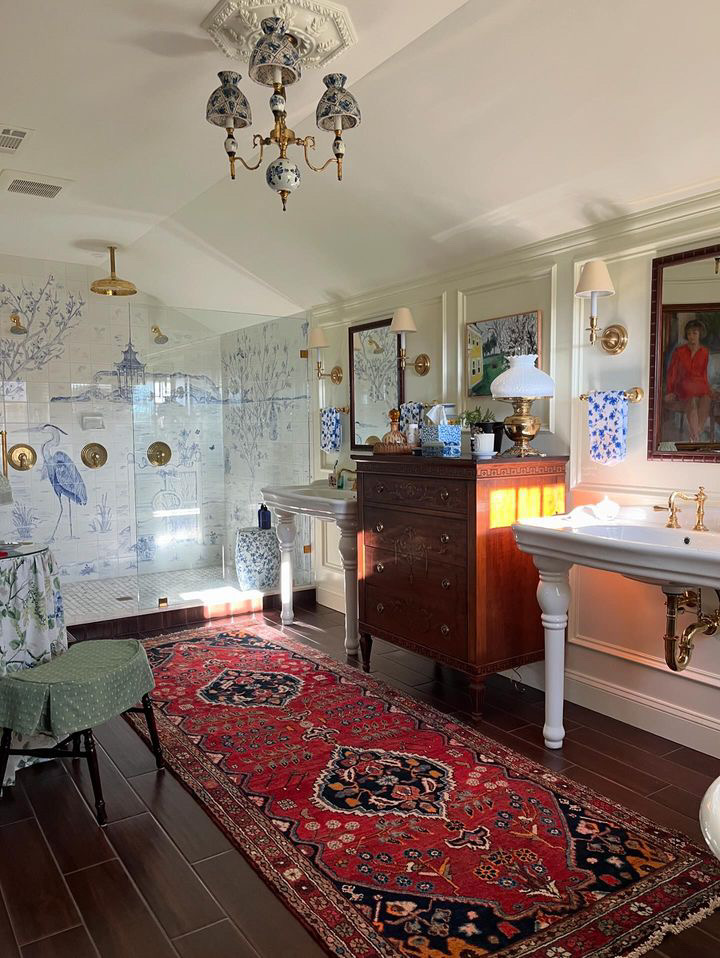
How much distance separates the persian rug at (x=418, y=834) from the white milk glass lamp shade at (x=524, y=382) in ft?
4.88

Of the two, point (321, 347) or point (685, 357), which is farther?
point (321, 347)

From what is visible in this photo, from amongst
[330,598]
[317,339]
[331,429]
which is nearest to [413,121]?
[317,339]

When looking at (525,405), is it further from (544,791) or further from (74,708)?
(74,708)

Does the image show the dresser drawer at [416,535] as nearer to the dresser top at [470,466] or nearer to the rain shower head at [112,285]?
the dresser top at [470,466]

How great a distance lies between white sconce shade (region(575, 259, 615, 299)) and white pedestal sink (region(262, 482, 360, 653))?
5.60 feet

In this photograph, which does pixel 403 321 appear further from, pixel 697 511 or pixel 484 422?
pixel 697 511

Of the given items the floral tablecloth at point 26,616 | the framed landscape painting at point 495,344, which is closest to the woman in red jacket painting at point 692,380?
the framed landscape painting at point 495,344

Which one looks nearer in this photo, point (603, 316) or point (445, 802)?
point (445, 802)

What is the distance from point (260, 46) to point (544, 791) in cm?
260

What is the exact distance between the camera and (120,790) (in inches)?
105

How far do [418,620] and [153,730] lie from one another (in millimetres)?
1318

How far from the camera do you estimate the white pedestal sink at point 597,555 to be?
93.6 inches

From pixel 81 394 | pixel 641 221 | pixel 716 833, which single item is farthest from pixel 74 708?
pixel 81 394

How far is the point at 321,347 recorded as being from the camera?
504 centimetres
